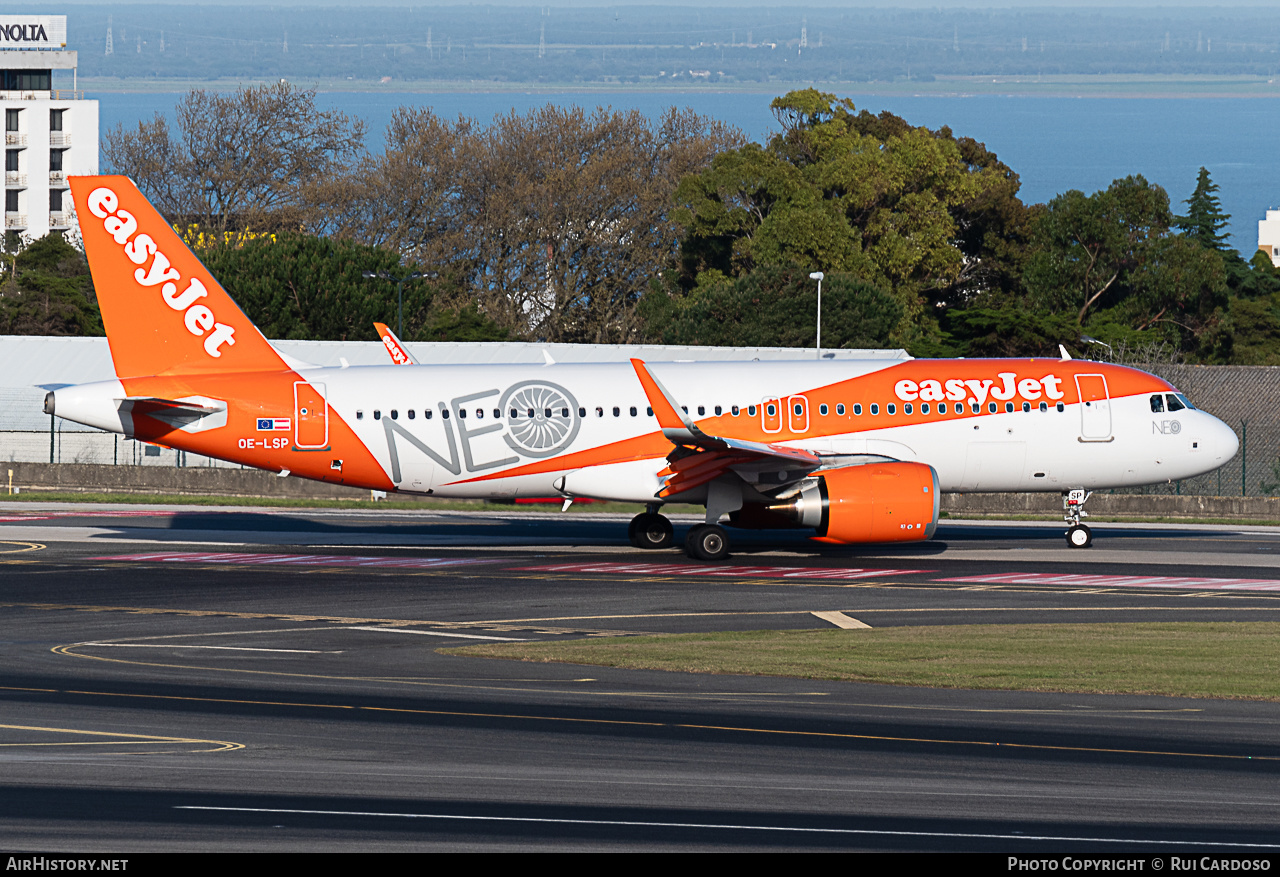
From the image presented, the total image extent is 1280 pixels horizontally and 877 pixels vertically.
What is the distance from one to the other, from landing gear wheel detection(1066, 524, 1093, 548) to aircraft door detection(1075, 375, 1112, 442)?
7.87ft

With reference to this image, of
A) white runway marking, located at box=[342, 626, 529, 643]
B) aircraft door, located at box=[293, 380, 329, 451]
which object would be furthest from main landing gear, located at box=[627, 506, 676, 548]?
white runway marking, located at box=[342, 626, 529, 643]

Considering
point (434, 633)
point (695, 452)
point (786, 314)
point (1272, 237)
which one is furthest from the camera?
point (1272, 237)

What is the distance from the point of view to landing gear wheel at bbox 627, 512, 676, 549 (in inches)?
1481

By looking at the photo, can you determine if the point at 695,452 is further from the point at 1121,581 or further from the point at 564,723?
the point at 564,723

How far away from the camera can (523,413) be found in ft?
117

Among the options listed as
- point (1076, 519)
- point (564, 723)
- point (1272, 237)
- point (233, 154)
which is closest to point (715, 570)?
point (1076, 519)

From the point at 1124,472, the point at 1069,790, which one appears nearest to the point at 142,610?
the point at 1069,790

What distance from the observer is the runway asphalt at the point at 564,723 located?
14.1 metres

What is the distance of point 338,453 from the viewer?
35688 millimetres

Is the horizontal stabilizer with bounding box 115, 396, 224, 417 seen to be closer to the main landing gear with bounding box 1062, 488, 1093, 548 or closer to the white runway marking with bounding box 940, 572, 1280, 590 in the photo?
the white runway marking with bounding box 940, 572, 1280, 590

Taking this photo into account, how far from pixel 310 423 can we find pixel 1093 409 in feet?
59.6

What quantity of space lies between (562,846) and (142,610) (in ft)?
55.0

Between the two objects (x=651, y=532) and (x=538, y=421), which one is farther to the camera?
(x=651, y=532)
